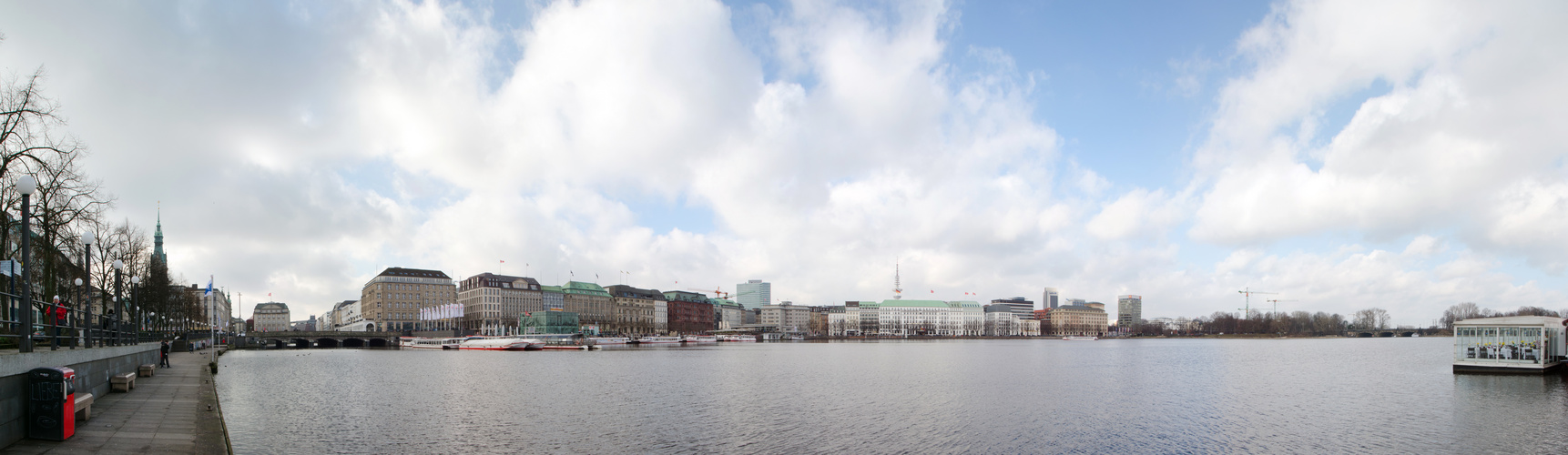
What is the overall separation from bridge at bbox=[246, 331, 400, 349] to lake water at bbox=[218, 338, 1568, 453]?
9670cm

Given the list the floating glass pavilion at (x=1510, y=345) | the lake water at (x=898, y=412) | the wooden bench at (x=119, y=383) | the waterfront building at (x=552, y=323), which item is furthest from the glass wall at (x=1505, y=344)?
the waterfront building at (x=552, y=323)

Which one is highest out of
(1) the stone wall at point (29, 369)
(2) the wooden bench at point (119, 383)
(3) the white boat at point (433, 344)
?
(1) the stone wall at point (29, 369)

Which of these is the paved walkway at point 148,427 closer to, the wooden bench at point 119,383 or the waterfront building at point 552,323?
the wooden bench at point 119,383

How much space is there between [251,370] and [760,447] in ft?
209

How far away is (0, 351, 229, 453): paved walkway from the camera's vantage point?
60.0ft

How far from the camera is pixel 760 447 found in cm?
2867

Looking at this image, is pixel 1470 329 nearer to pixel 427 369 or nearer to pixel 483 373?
pixel 483 373

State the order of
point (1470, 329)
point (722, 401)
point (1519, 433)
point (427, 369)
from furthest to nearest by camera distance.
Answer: point (427, 369) → point (1470, 329) → point (722, 401) → point (1519, 433)

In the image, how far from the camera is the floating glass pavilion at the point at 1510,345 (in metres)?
54.1

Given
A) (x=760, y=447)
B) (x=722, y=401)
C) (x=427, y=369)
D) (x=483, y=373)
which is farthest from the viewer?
(x=427, y=369)

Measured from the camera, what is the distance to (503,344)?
458ft

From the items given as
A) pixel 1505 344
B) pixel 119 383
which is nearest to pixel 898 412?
pixel 119 383

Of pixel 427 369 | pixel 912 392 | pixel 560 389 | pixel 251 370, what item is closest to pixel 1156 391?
pixel 912 392

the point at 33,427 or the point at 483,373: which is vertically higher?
the point at 33,427
